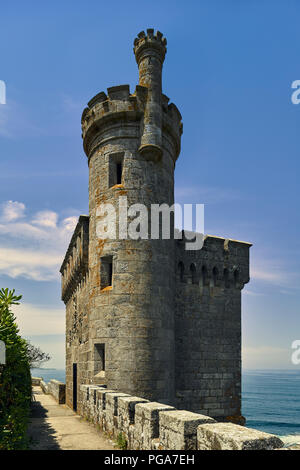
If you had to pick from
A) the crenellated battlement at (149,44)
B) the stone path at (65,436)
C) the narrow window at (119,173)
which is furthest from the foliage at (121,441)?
the crenellated battlement at (149,44)

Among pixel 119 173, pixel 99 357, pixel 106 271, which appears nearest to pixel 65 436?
pixel 99 357

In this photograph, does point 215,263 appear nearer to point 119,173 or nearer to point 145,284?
point 145,284

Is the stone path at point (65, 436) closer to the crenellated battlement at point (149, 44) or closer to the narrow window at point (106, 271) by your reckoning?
the narrow window at point (106, 271)

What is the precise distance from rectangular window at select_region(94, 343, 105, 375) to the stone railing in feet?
7.64

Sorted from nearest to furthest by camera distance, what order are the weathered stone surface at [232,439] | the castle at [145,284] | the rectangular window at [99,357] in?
the weathered stone surface at [232,439] < the castle at [145,284] < the rectangular window at [99,357]

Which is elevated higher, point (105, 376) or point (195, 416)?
point (195, 416)

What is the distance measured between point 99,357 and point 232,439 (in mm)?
8877

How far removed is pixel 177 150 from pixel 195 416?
11867 millimetres

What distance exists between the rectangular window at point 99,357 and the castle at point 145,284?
0.03m

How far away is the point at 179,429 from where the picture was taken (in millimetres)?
6020

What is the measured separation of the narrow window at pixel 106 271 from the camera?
1374 centimetres

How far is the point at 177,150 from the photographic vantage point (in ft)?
53.7

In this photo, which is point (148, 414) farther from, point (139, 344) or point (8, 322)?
point (139, 344)

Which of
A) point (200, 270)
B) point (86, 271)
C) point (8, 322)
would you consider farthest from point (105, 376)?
point (200, 270)
